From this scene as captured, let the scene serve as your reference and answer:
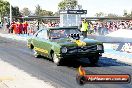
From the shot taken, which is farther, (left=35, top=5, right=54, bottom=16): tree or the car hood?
(left=35, top=5, right=54, bottom=16): tree

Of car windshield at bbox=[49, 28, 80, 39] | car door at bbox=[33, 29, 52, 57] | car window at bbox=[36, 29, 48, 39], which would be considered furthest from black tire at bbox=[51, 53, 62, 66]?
car window at bbox=[36, 29, 48, 39]

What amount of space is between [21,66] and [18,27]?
1037 inches

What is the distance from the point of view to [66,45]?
41.7 ft

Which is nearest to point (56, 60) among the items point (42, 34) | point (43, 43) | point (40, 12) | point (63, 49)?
point (63, 49)

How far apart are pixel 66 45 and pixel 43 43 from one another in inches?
75.2

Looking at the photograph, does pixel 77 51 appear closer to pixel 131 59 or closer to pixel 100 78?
pixel 131 59

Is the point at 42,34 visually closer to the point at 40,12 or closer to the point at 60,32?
the point at 60,32

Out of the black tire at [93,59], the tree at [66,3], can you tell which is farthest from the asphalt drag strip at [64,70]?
the tree at [66,3]

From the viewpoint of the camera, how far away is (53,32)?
14.4 m

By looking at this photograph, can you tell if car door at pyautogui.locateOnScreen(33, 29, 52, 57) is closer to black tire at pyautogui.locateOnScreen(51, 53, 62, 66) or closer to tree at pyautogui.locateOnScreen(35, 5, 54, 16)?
black tire at pyautogui.locateOnScreen(51, 53, 62, 66)

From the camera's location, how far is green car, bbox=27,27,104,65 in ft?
41.8

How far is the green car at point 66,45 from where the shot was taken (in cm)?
1273

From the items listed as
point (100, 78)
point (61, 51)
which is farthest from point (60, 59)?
point (100, 78)

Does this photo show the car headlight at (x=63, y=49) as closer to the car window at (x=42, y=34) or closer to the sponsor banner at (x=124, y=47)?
the car window at (x=42, y=34)
